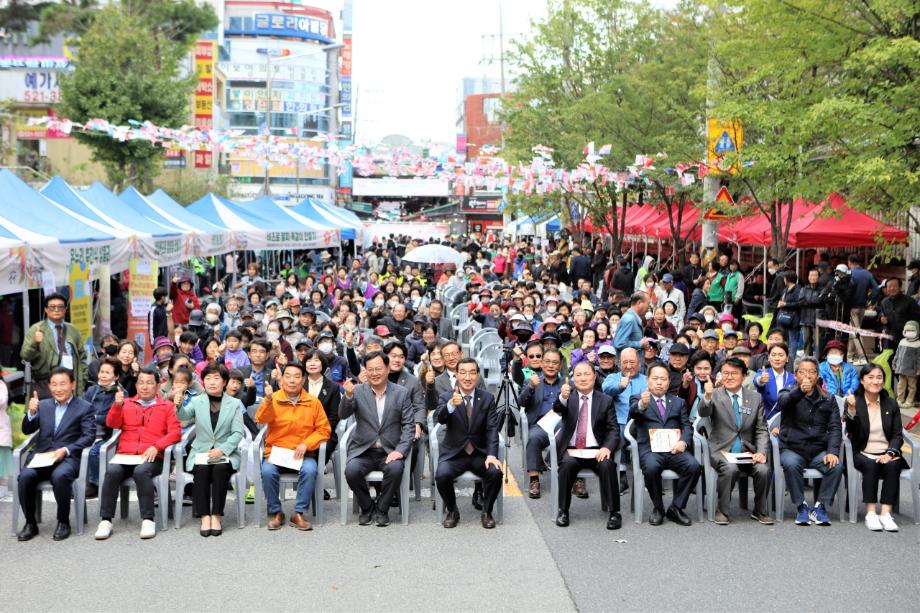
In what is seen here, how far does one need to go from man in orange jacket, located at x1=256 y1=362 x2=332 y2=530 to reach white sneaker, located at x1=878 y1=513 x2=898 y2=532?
14.5ft

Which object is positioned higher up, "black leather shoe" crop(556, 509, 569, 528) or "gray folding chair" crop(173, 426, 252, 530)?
"gray folding chair" crop(173, 426, 252, 530)

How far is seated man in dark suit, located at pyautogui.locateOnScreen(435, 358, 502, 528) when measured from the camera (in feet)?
27.9

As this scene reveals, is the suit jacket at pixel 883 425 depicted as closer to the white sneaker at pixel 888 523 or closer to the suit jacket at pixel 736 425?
the white sneaker at pixel 888 523

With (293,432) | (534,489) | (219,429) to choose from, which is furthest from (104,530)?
(534,489)

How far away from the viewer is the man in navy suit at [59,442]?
8.12 metres

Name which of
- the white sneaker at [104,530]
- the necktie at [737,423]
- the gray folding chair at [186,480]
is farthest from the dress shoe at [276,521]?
the necktie at [737,423]

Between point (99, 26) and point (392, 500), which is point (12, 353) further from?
point (99, 26)

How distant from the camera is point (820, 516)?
8.52 m

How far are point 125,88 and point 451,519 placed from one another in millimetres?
26550

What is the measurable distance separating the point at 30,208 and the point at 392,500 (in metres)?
7.75

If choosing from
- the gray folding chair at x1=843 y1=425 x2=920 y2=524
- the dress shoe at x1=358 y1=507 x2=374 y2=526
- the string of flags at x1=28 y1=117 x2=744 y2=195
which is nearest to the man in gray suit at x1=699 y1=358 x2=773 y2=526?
the gray folding chair at x1=843 y1=425 x2=920 y2=524

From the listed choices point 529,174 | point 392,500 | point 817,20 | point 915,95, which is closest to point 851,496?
point 392,500

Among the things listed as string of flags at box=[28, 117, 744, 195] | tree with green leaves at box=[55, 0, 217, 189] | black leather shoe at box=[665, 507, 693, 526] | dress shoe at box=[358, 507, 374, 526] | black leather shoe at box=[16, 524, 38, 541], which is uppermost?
tree with green leaves at box=[55, 0, 217, 189]

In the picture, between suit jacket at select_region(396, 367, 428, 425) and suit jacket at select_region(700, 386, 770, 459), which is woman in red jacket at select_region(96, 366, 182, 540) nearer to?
suit jacket at select_region(396, 367, 428, 425)
